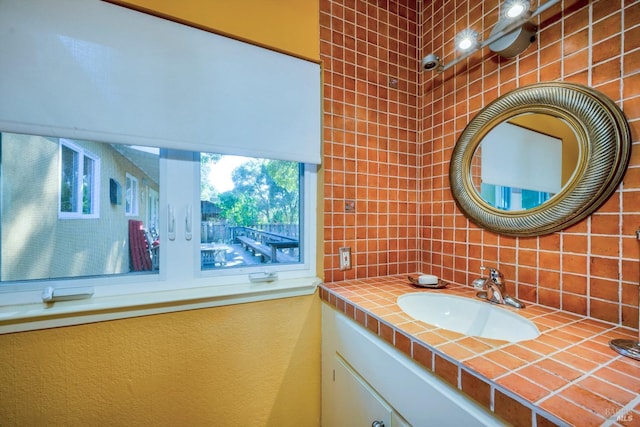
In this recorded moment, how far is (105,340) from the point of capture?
907 millimetres

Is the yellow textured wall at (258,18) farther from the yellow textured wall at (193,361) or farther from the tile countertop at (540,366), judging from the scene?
the tile countertop at (540,366)

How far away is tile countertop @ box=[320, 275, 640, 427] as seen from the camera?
0.44 metres

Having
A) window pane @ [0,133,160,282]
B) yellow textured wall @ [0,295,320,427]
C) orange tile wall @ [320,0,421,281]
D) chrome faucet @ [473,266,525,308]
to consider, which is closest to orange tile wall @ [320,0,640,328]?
orange tile wall @ [320,0,421,281]

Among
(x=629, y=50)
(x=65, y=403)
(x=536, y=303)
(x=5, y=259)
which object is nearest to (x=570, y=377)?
(x=536, y=303)

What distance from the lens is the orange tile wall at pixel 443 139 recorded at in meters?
0.78

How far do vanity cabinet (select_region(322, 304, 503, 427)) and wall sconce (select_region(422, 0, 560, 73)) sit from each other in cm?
123

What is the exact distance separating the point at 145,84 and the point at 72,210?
541 millimetres

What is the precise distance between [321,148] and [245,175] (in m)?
0.40

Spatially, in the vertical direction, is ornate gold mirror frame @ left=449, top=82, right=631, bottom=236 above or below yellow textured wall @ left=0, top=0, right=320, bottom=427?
above

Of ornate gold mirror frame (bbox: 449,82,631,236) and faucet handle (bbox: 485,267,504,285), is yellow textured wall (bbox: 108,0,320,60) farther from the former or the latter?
faucet handle (bbox: 485,267,504,285)

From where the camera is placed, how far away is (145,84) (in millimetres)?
935

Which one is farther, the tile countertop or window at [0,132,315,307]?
window at [0,132,315,307]

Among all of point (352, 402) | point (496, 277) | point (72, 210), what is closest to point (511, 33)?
point (496, 277)

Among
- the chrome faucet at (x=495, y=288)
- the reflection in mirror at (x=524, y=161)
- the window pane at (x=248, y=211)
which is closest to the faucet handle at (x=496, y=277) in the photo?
the chrome faucet at (x=495, y=288)
